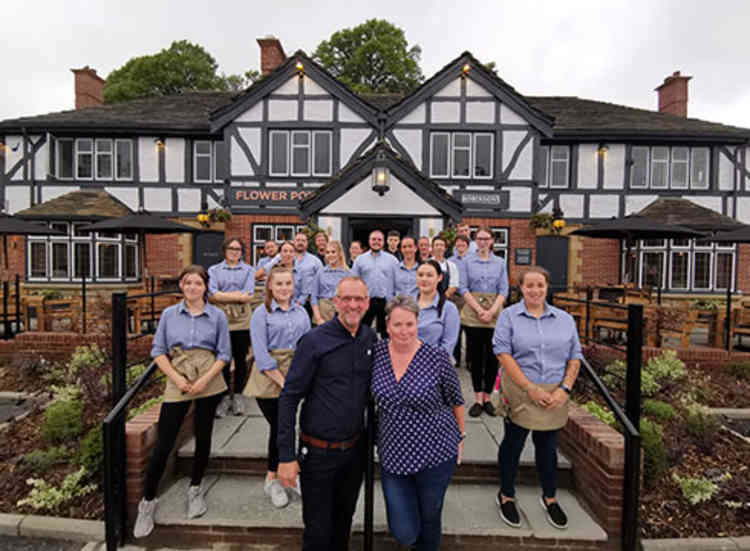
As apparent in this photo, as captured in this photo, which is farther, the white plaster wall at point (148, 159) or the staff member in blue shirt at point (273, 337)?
the white plaster wall at point (148, 159)

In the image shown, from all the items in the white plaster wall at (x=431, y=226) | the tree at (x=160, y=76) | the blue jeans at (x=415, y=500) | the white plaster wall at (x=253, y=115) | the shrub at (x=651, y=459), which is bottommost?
the shrub at (x=651, y=459)

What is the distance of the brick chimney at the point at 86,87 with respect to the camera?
54.1ft

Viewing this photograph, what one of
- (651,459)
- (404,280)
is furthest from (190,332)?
(651,459)

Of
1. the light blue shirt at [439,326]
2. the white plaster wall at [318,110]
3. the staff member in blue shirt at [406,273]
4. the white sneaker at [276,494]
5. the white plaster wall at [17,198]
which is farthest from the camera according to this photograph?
the white plaster wall at [17,198]

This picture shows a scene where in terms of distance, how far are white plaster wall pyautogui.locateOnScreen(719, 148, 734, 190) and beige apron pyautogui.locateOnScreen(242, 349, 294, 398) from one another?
16.9 meters

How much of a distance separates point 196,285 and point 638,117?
16.8 m

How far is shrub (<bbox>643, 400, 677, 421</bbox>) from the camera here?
4.74 meters

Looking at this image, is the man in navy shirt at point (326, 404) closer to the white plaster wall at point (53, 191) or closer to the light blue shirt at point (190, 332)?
the light blue shirt at point (190, 332)

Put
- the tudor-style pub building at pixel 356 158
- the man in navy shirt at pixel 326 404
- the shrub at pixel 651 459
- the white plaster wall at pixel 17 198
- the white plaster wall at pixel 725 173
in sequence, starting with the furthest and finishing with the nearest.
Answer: the white plaster wall at pixel 725 173 → the white plaster wall at pixel 17 198 → the tudor-style pub building at pixel 356 158 → the shrub at pixel 651 459 → the man in navy shirt at pixel 326 404

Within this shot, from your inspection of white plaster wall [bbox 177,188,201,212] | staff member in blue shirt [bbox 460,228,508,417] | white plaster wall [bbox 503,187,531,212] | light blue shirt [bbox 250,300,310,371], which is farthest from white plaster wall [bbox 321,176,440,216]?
light blue shirt [bbox 250,300,310,371]

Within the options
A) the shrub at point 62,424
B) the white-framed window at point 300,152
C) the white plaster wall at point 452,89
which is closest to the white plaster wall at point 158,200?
the white-framed window at point 300,152

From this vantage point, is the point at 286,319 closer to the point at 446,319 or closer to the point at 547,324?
the point at 446,319

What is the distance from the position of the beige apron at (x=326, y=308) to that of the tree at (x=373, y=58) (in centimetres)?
2481

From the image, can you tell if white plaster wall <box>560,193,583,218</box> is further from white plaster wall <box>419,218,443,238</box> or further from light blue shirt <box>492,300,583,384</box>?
light blue shirt <box>492,300,583,384</box>
